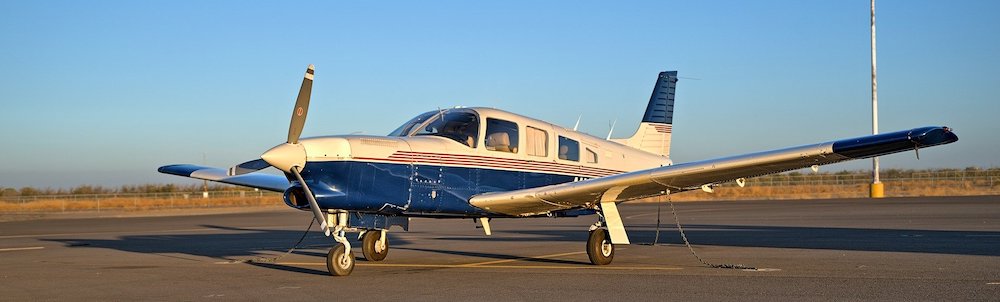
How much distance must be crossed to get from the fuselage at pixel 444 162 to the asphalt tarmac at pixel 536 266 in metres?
0.99

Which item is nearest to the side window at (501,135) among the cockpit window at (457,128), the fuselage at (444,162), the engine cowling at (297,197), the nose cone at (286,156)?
the fuselage at (444,162)

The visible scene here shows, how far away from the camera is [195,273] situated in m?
14.0

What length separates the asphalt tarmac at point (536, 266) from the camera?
431 inches

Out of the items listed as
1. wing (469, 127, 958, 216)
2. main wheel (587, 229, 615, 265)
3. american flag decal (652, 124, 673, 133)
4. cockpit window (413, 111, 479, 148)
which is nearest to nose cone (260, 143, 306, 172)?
cockpit window (413, 111, 479, 148)

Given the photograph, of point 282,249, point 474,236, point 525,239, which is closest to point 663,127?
point 525,239

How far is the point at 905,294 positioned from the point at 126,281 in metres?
8.86

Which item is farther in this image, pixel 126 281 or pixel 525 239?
pixel 525 239

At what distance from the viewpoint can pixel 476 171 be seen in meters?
14.6

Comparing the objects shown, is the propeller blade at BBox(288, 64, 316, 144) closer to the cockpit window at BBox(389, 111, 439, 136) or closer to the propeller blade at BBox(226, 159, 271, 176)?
the propeller blade at BBox(226, 159, 271, 176)

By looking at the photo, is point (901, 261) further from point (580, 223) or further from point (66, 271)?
point (580, 223)

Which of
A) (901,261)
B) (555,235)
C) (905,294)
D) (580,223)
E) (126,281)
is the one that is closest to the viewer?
(905,294)

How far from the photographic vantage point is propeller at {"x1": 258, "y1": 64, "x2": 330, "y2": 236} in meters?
12.6

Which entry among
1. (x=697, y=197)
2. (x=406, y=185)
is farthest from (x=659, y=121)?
(x=697, y=197)

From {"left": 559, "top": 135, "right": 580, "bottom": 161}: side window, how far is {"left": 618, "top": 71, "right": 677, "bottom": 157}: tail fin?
9.54 ft
